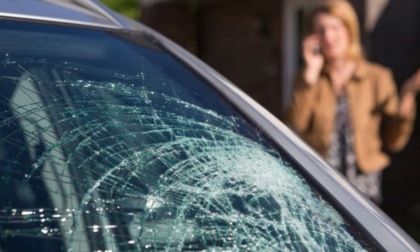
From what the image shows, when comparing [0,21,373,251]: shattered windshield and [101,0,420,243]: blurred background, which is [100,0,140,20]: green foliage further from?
[0,21,373,251]: shattered windshield

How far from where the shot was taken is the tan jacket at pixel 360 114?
5602 mm

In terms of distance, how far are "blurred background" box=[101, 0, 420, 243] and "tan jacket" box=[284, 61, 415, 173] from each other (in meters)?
2.07

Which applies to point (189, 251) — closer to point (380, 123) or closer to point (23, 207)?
point (23, 207)

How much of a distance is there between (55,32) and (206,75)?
1.28 ft

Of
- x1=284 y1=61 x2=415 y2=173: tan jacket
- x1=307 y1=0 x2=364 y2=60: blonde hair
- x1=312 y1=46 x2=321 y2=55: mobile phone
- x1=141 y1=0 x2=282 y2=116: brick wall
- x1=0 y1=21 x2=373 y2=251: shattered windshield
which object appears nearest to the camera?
x1=0 y1=21 x2=373 y2=251: shattered windshield

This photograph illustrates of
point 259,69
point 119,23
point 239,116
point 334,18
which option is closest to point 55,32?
point 119,23

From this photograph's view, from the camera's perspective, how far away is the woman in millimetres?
5605

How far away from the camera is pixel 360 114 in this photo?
5.61 m

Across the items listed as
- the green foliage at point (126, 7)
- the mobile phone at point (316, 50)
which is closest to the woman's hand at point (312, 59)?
the mobile phone at point (316, 50)

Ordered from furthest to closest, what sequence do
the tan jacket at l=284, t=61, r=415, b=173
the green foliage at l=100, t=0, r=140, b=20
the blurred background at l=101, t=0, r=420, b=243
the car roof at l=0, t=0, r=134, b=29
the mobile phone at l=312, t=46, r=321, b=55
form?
the green foliage at l=100, t=0, r=140, b=20
the blurred background at l=101, t=0, r=420, b=243
the mobile phone at l=312, t=46, r=321, b=55
the tan jacket at l=284, t=61, r=415, b=173
the car roof at l=0, t=0, r=134, b=29

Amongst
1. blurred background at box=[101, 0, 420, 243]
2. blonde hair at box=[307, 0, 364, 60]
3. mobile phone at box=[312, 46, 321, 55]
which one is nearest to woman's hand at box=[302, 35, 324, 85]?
mobile phone at box=[312, 46, 321, 55]

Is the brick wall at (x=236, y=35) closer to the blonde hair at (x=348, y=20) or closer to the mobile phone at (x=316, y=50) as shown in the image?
the mobile phone at (x=316, y=50)

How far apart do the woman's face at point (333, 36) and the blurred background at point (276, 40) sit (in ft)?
7.34

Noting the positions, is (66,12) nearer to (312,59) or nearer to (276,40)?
(312,59)
